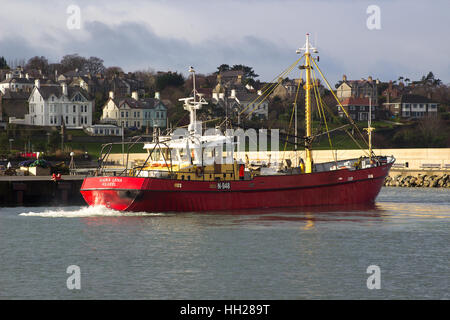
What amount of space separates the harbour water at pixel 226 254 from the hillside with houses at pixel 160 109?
5855cm

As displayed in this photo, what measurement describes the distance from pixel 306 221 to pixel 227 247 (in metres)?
9.38

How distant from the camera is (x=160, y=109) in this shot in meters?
152

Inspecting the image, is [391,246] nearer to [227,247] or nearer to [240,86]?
[227,247]

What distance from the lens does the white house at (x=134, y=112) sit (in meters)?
147

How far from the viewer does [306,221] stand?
133 feet

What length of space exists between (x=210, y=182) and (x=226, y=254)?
43.1ft

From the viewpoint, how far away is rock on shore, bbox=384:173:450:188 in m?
69.1

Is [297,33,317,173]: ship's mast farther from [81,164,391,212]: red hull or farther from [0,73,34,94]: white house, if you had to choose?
[0,73,34,94]: white house

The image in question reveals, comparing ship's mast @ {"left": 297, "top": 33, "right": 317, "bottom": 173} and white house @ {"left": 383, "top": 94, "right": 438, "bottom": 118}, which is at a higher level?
white house @ {"left": 383, "top": 94, "right": 438, "bottom": 118}

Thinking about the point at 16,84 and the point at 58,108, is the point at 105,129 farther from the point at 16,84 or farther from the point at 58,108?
the point at 16,84

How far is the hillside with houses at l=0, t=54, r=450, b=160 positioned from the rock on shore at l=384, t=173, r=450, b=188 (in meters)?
35.9

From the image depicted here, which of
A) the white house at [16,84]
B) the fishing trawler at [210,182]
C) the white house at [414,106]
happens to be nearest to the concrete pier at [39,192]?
the fishing trawler at [210,182]

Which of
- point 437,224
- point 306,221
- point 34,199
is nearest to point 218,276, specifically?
point 306,221

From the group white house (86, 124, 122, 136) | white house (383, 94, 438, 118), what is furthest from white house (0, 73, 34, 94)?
white house (383, 94, 438, 118)
